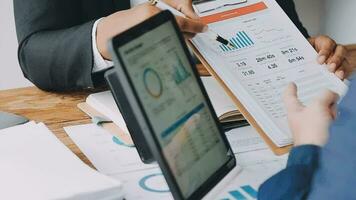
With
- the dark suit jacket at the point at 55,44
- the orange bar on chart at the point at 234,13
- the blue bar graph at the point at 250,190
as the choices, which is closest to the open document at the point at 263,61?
the orange bar on chart at the point at 234,13

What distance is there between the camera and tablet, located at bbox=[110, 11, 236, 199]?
0.58m

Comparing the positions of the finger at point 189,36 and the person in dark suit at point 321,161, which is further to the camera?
A: the finger at point 189,36

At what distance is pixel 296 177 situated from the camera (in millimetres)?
620

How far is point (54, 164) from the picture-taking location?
0.78 meters

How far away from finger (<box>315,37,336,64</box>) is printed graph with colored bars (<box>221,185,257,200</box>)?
358mm

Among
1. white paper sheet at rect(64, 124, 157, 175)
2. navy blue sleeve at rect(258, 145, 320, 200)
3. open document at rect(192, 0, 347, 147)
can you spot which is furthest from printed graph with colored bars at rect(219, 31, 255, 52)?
navy blue sleeve at rect(258, 145, 320, 200)

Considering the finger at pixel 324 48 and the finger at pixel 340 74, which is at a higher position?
the finger at pixel 324 48

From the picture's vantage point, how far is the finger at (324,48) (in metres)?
1.01

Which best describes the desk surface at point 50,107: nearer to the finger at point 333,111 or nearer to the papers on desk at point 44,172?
the papers on desk at point 44,172

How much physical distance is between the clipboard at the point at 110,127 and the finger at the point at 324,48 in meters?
0.37

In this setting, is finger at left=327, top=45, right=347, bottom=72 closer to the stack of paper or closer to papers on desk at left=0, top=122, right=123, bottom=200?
the stack of paper

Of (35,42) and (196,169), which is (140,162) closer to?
(196,169)

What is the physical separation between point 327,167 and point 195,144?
0.16m

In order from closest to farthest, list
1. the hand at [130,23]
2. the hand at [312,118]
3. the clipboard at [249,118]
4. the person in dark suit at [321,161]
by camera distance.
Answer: the person in dark suit at [321,161]
the hand at [312,118]
the clipboard at [249,118]
the hand at [130,23]
